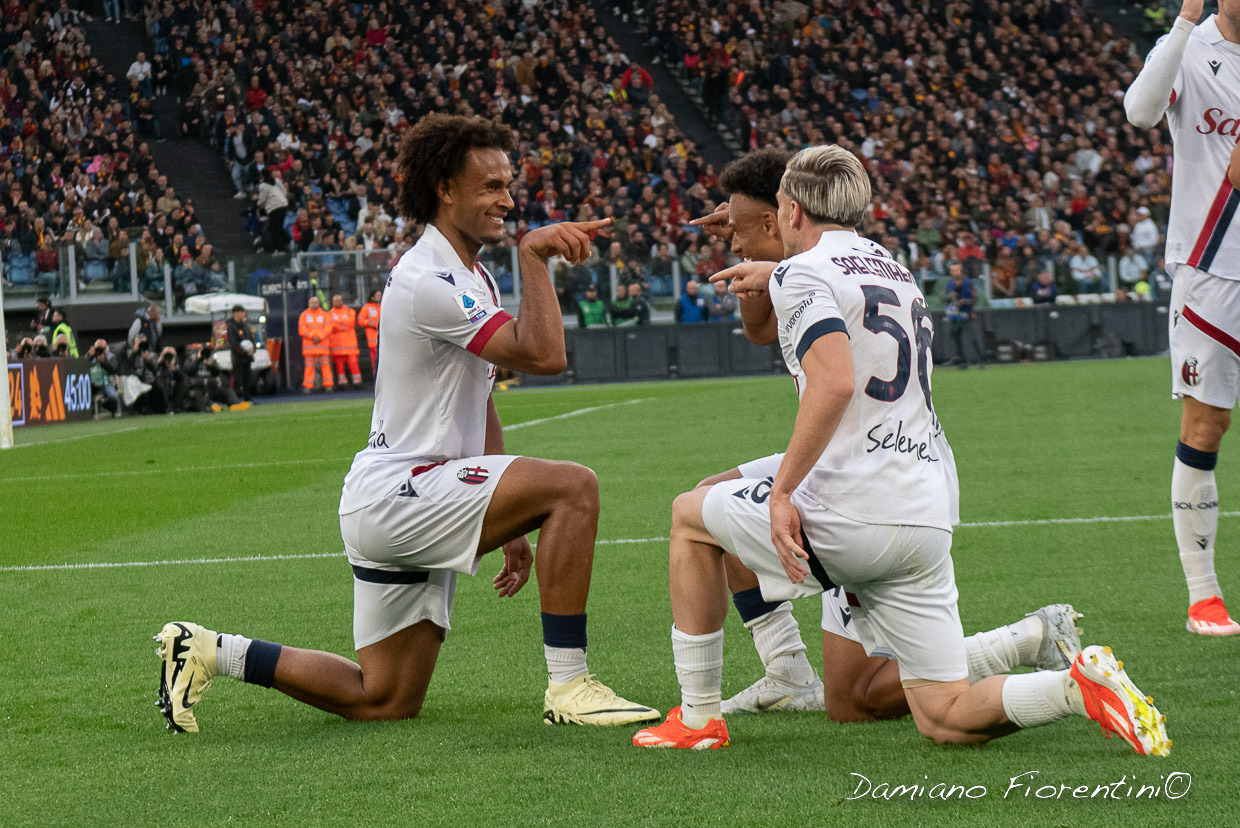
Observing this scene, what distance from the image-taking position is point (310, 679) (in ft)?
14.2

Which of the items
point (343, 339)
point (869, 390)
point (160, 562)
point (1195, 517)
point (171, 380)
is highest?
point (869, 390)

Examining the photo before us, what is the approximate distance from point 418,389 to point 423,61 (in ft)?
102

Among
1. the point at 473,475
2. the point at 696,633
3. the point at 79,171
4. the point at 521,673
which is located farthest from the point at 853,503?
the point at 79,171

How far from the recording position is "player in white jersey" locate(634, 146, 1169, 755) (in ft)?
11.4

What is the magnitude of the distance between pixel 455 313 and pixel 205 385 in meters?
19.8

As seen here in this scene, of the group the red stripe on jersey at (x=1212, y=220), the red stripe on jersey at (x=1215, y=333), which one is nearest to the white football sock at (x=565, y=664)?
the red stripe on jersey at (x=1215, y=333)

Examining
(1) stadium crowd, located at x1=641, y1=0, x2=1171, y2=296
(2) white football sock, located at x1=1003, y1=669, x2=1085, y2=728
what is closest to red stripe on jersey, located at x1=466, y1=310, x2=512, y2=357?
(2) white football sock, located at x1=1003, y1=669, x2=1085, y2=728

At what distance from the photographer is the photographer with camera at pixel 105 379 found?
22.1 m

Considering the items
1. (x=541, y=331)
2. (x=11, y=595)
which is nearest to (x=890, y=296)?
(x=541, y=331)

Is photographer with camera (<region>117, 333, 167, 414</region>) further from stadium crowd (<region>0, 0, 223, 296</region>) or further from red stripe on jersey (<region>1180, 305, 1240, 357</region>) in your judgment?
red stripe on jersey (<region>1180, 305, 1240, 357</region>)

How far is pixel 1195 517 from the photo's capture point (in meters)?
5.41

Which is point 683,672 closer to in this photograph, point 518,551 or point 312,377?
point 518,551

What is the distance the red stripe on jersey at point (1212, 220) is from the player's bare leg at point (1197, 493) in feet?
1.85

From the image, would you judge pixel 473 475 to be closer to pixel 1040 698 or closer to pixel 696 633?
pixel 696 633
